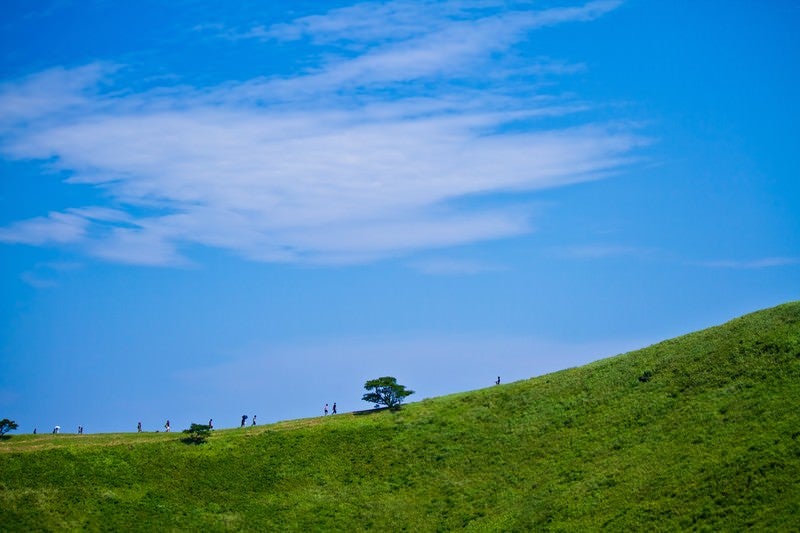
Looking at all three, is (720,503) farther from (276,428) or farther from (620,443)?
(276,428)

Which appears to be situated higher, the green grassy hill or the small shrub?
the small shrub

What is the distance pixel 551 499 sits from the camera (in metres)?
62.5

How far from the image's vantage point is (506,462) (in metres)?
70.9

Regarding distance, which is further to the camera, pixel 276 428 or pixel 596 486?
pixel 276 428

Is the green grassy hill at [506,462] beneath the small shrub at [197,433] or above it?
beneath

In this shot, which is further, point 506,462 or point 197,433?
point 197,433

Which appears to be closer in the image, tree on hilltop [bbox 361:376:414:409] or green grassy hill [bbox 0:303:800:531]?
green grassy hill [bbox 0:303:800:531]

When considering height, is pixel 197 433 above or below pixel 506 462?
above

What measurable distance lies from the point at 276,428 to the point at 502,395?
83.4ft

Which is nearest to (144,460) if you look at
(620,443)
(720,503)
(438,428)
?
(438,428)

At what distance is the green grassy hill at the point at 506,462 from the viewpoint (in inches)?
2263

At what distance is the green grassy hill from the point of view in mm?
57469

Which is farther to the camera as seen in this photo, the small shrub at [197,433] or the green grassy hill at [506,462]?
the small shrub at [197,433]

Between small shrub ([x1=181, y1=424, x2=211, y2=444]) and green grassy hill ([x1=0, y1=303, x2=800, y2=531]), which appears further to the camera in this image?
small shrub ([x1=181, y1=424, x2=211, y2=444])
